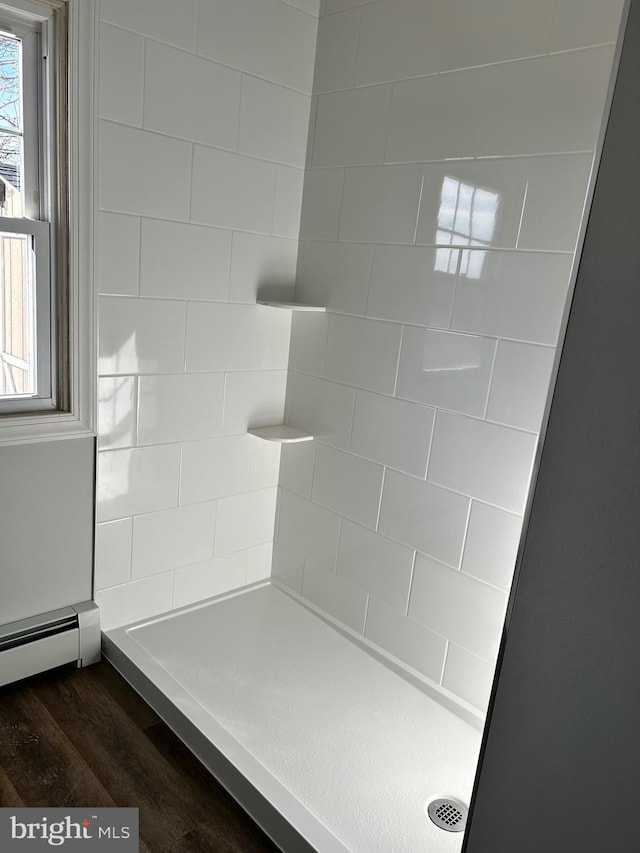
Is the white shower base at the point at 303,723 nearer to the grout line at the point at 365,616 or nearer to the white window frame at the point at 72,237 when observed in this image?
the grout line at the point at 365,616

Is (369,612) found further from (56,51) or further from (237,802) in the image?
(56,51)

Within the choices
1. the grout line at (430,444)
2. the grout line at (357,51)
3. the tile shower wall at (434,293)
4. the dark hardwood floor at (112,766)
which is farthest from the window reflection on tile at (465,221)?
the dark hardwood floor at (112,766)

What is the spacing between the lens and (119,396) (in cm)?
188

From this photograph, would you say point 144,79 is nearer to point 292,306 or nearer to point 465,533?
point 292,306

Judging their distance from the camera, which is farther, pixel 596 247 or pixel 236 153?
pixel 236 153

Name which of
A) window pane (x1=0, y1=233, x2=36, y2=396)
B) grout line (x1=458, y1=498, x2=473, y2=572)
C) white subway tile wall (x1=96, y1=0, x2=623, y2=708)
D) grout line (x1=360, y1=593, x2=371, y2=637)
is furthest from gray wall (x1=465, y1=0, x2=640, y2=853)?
window pane (x1=0, y1=233, x2=36, y2=396)

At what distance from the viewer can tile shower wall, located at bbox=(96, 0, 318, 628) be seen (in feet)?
5.75

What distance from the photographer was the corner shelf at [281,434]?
6.99ft

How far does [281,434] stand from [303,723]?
2.98ft

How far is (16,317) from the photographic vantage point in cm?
173

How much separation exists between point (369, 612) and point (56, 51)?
1.81 metres

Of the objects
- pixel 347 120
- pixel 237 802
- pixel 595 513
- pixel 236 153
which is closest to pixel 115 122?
pixel 236 153

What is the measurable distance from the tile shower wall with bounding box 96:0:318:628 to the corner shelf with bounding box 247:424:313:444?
0.04 meters

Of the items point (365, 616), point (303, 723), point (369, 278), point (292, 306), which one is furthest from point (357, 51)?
point (303, 723)
